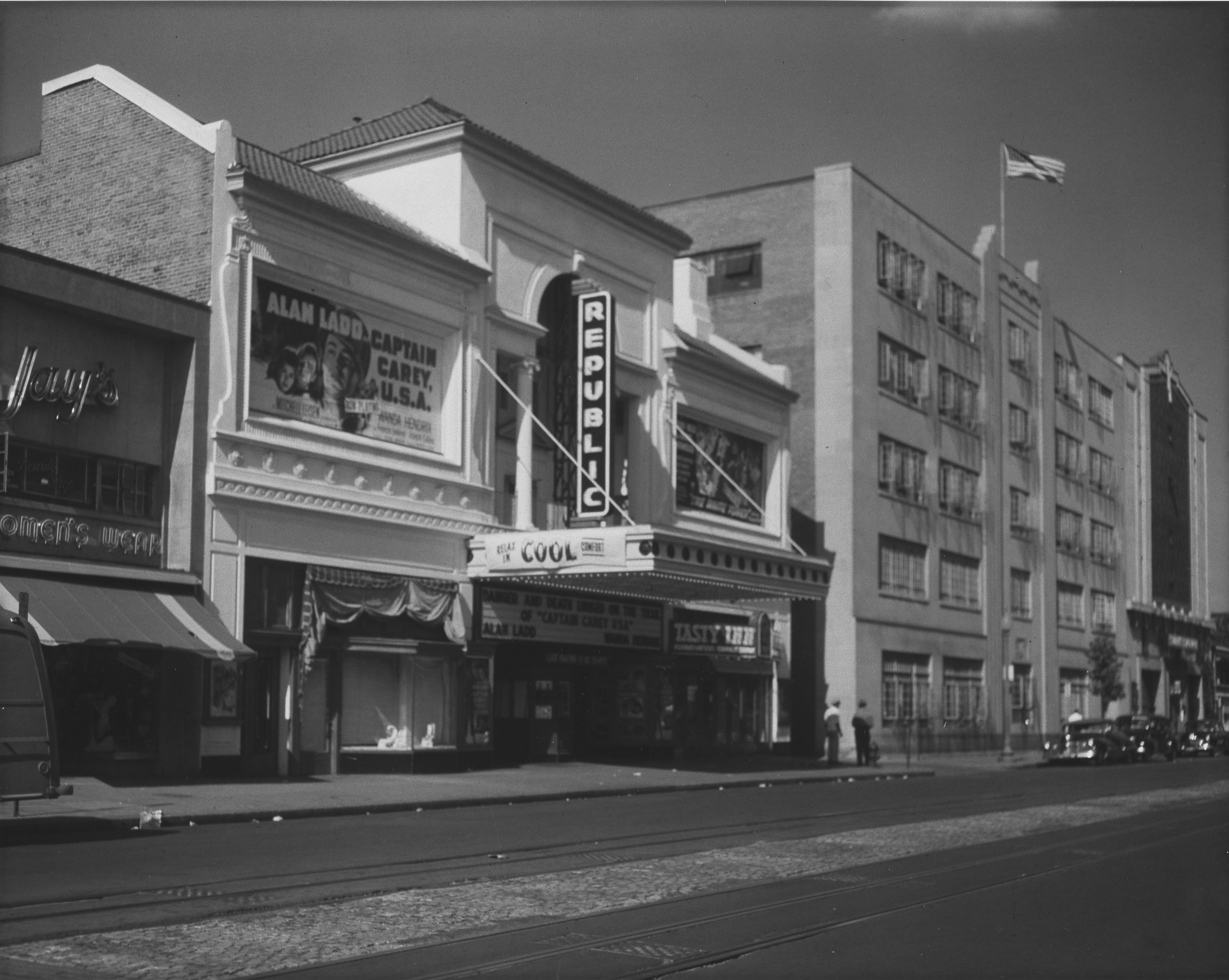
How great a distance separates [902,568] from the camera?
168 ft

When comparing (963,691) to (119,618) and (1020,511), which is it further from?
(119,618)

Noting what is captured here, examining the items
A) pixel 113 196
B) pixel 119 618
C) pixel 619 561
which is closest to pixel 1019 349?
pixel 619 561

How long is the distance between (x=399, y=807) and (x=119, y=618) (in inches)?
206

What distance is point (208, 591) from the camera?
24.8m

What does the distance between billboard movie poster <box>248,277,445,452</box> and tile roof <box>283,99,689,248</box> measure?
4.76m

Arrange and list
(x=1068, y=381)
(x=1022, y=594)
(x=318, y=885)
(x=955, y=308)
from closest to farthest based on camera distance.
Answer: (x=318, y=885) → (x=955, y=308) → (x=1022, y=594) → (x=1068, y=381)

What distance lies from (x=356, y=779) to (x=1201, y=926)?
17945mm

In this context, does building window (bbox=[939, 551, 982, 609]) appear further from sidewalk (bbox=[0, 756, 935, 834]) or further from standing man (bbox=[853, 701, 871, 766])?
sidewalk (bbox=[0, 756, 935, 834])

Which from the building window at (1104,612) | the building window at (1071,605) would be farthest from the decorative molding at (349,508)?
the building window at (1104,612)

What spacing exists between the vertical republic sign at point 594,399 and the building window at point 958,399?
24218 mm

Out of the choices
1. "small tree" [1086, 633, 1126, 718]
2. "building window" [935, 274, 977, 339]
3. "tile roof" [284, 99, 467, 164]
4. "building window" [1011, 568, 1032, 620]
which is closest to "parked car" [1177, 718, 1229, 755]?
"building window" [1011, 568, 1032, 620]

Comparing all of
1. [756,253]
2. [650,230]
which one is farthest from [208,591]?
[756,253]

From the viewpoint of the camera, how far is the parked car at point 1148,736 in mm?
48250

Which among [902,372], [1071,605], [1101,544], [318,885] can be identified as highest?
[902,372]
